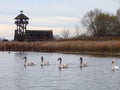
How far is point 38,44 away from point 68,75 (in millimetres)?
43832

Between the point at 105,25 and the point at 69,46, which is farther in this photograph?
the point at 105,25

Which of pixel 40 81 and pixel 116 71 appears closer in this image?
pixel 40 81

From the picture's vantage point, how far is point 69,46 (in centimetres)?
6912

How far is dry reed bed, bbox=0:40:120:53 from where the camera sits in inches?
2535

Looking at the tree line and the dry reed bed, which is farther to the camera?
the tree line

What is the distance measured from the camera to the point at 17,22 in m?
95.5

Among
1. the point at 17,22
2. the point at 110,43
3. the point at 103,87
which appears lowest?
the point at 103,87

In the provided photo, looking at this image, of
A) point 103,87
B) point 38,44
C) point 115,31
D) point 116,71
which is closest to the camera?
point 103,87

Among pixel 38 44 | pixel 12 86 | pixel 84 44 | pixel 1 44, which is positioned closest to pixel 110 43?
pixel 84 44

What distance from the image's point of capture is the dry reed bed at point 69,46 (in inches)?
2535

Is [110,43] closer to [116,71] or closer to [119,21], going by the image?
[116,71]

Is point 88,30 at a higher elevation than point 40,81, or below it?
higher

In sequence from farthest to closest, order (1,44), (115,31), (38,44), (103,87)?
1. (115,31)
2. (1,44)
3. (38,44)
4. (103,87)

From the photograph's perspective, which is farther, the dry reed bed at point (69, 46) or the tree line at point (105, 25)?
the tree line at point (105, 25)
